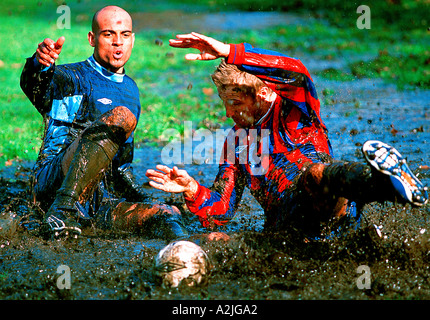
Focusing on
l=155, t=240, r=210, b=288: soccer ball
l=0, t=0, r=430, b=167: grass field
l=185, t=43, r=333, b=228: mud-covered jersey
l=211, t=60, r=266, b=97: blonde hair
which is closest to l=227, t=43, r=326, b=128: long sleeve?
l=185, t=43, r=333, b=228: mud-covered jersey

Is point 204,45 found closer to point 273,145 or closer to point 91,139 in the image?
point 273,145

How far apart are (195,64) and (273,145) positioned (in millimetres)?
7364

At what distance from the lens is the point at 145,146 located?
7.59 metres

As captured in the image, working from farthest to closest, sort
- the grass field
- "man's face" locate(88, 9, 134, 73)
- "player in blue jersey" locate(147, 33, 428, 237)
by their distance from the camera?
the grass field < "man's face" locate(88, 9, 134, 73) < "player in blue jersey" locate(147, 33, 428, 237)

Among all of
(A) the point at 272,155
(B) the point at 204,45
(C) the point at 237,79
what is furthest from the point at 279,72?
(A) the point at 272,155

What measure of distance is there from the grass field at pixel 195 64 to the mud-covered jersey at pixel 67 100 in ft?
4.44

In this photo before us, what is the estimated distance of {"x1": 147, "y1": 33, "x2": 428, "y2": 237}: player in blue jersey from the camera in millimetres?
3803

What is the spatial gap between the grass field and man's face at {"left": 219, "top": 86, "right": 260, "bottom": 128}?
2.71 metres

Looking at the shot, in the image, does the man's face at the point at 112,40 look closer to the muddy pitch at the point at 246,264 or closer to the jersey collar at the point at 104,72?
the jersey collar at the point at 104,72

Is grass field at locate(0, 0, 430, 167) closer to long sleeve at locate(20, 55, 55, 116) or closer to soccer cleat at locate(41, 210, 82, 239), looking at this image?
long sleeve at locate(20, 55, 55, 116)

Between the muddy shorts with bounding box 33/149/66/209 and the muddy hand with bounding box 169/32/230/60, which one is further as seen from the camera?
the muddy shorts with bounding box 33/149/66/209

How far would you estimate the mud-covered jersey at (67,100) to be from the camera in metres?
4.75

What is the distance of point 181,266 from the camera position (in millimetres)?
3580

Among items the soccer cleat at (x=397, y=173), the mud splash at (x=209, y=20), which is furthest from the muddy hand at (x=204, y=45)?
the mud splash at (x=209, y=20)
